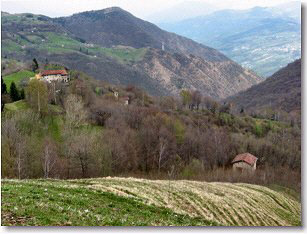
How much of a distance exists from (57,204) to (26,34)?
3897 inches

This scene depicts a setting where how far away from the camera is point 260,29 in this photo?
67.1 feet

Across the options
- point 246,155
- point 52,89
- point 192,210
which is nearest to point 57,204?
point 192,210

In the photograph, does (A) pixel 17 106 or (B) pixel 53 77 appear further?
(B) pixel 53 77

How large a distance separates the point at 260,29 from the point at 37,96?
69.2ft

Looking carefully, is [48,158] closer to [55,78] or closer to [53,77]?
[55,78]

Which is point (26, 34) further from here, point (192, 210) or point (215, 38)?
point (192, 210)

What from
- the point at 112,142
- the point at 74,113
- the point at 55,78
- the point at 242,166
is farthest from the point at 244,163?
the point at 55,78

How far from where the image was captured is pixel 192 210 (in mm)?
10016

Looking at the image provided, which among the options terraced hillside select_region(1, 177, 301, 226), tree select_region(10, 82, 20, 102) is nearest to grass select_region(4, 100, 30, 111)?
tree select_region(10, 82, 20, 102)

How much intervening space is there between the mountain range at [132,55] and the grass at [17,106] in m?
48.1

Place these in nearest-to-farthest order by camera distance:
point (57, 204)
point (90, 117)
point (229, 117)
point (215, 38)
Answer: point (57, 204)
point (215, 38)
point (90, 117)
point (229, 117)

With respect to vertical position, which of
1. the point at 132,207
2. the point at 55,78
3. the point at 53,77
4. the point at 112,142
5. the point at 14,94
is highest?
the point at 53,77

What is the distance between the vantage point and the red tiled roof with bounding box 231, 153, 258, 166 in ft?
79.6

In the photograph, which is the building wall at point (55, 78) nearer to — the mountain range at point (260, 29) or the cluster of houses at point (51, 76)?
the cluster of houses at point (51, 76)
